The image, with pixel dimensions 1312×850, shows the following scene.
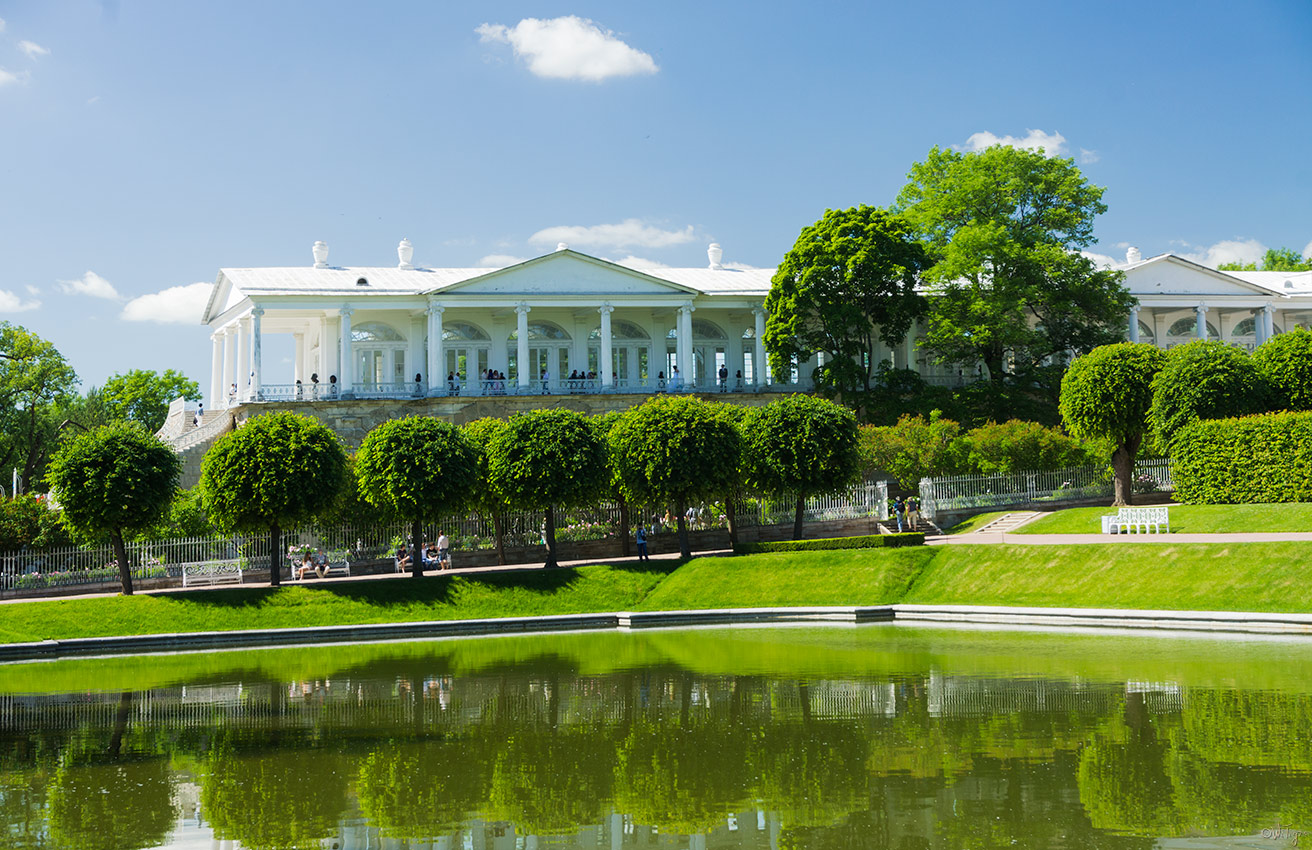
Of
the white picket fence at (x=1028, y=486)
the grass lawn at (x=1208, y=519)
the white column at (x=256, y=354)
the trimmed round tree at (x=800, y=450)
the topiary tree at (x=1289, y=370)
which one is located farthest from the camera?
the white column at (x=256, y=354)

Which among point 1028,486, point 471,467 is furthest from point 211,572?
point 1028,486

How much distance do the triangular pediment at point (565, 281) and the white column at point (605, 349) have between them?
93 centimetres

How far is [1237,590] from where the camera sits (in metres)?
21.4

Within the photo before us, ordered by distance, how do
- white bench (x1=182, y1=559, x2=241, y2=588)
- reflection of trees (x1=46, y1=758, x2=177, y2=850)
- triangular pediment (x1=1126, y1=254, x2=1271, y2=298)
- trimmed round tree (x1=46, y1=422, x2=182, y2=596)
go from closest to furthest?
reflection of trees (x1=46, y1=758, x2=177, y2=850), trimmed round tree (x1=46, y1=422, x2=182, y2=596), white bench (x1=182, y1=559, x2=241, y2=588), triangular pediment (x1=1126, y1=254, x2=1271, y2=298)

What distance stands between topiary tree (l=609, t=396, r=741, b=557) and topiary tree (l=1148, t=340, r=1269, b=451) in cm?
1359

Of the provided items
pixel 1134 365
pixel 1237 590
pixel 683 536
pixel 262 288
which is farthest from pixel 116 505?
pixel 1134 365

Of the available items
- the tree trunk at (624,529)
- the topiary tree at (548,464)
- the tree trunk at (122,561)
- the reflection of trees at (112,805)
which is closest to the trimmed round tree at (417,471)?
the topiary tree at (548,464)

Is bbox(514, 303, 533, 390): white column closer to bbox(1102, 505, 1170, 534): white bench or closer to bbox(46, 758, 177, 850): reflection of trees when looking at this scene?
bbox(1102, 505, 1170, 534): white bench

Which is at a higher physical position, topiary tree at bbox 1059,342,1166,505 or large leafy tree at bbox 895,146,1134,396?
large leafy tree at bbox 895,146,1134,396

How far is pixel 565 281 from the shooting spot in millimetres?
48531

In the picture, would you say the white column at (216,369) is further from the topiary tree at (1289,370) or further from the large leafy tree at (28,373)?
the topiary tree at (1289,370)

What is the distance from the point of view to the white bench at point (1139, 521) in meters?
29.0

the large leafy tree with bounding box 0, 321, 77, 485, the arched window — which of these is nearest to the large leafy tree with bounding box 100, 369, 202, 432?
the large leafy tree with bounding box 0, 321, 77, 485

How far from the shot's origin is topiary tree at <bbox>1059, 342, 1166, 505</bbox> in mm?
35812
